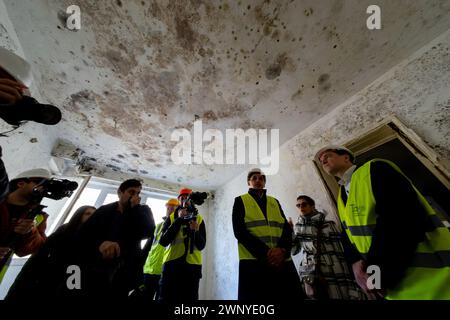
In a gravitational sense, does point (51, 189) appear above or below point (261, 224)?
above

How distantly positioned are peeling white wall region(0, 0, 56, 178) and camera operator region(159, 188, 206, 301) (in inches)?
63.4

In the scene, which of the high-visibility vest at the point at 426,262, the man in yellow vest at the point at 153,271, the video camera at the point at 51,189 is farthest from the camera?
the man in yellow vest at the point at 153,271

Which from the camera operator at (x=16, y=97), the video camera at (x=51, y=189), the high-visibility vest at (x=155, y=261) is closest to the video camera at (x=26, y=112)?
the camera operator at (x=16, y=97)

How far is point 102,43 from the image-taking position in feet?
4.35

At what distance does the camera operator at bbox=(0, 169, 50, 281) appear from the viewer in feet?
3.04

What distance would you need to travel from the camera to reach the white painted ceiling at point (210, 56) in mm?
1174

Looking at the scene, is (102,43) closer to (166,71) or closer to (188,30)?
(166,71)

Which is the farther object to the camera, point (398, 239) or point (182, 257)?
point (182, 257)

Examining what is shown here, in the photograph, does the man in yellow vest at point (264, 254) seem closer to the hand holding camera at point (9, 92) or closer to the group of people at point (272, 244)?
the group of people at point (272, 244)

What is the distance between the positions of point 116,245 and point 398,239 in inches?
56.9

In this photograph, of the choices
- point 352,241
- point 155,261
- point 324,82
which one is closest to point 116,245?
point 155,261

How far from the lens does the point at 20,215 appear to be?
1.04m

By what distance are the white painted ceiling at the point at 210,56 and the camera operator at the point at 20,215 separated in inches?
40.1

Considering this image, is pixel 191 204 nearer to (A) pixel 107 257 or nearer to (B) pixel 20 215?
(A) pixel 107 257
